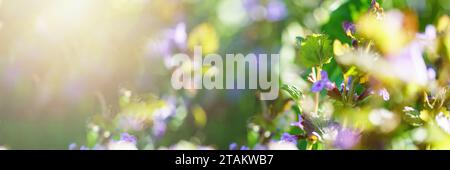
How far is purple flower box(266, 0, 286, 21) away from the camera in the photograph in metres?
1.65

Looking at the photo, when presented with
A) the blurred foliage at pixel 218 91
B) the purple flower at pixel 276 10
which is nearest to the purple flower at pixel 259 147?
the blurred foliage at pixel 218 91

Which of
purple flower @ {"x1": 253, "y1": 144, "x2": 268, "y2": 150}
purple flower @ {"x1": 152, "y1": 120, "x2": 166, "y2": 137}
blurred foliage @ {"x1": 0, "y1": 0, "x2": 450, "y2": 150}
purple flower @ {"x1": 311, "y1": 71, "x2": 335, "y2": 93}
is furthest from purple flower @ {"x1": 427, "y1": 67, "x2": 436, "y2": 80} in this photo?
purple flower @ {"x1": 152, "y1": 120, "x2": 166, "y2": 137}

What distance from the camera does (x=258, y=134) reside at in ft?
4.31

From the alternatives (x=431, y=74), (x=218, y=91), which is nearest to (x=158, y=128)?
(x=218, y=91)

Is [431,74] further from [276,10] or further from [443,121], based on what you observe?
[276,10]

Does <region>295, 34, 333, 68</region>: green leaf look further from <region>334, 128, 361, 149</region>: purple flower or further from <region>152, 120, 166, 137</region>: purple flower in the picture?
<region>152, 120, 166, 137</region>: purple flower

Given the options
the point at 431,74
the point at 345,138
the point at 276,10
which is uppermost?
the point at 276,10

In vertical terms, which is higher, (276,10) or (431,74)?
(276,10)

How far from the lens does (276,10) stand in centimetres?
168

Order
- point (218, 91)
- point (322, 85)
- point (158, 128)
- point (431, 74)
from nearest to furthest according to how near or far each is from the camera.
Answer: point (322, 85), point (431, 74), point (158, 128), point (218, 91)

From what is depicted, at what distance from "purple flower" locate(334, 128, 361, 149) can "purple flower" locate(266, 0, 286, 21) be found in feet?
2.30

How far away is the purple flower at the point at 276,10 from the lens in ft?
5.42

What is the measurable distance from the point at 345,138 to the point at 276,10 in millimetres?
756

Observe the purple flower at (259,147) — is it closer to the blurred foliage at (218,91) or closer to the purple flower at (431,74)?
the blurred foliage at (218,91)
